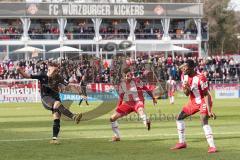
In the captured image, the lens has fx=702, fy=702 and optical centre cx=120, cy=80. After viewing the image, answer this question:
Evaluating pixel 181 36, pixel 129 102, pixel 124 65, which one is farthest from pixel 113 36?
pixel 129 102

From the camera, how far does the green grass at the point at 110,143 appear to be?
15648 mm

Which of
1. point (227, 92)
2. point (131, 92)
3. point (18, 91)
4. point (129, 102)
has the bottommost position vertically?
point (227, 92)

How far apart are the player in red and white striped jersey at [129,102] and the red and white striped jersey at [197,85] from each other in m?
3.17

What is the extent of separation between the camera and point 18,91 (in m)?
47.1

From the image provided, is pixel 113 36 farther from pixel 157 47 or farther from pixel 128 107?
pixel 128 107

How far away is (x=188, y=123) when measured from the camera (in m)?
26.6

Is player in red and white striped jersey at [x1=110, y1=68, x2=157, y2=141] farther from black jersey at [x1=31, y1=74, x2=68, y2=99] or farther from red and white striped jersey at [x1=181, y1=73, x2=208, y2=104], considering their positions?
red and white striped jersey at [x1=181, y1=73, x2=208, y2=104]

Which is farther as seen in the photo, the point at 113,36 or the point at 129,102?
the point at 113,36

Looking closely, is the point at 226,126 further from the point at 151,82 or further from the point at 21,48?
the point at 21,48

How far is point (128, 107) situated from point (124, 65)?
32288 millimetres

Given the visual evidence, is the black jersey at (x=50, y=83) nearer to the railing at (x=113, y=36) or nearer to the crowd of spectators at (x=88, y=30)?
the crowd of spectators at (x=88, y=30)

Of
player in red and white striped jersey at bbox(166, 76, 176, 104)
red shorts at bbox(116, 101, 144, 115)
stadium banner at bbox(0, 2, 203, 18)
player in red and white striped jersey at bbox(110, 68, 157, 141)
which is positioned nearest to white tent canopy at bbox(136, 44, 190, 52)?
stadium banner at bbox(0, 2, 203, 18)

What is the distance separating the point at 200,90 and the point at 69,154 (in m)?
3.43

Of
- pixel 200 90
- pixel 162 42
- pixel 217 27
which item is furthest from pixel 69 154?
pixel 217 27
